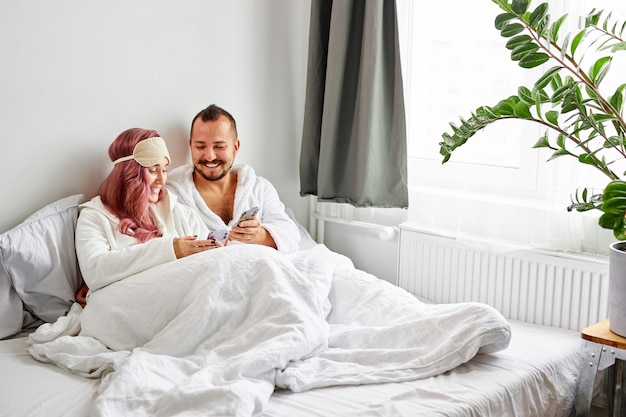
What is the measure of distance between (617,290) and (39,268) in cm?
176

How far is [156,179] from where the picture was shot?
8.41 feet

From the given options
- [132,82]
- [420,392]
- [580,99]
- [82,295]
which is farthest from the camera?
[132,82]

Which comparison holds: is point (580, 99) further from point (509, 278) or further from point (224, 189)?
point (224, 189)

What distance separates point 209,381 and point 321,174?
4.45ft

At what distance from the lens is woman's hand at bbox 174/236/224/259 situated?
2.39m

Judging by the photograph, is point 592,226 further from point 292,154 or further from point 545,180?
point 292,154

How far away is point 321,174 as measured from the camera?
10.1 feet

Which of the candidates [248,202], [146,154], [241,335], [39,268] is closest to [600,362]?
[241,335]

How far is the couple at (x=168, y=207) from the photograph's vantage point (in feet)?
7.77

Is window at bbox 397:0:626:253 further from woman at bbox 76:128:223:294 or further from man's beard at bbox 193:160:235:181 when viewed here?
woman at bbox 76:128:223:294

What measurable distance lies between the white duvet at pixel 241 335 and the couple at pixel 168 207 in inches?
3.5

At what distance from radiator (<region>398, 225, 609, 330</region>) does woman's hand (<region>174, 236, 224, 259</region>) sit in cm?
91

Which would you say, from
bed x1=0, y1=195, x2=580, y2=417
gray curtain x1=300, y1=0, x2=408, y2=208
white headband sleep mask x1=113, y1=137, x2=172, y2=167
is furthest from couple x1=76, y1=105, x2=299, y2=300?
gray curtain x1=300, y1=0, x2=408, y2=208

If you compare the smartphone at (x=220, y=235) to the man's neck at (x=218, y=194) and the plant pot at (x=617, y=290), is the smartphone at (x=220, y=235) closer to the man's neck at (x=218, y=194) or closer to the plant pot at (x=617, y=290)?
the man's neck at (x=218, y=194)
